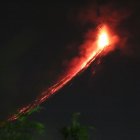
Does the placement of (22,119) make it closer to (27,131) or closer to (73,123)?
(27,131)

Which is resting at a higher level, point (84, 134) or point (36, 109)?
point (36, 109)

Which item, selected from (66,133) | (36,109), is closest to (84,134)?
(66,133)

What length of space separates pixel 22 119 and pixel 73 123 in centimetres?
262

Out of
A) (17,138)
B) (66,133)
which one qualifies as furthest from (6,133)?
(66,133)

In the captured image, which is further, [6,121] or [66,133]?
[6,121]

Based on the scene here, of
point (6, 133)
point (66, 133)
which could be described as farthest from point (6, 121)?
point (66, 133)

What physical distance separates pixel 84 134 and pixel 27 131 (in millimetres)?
3041

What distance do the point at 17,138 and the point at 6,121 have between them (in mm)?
1756

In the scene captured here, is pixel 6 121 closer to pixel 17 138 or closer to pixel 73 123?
pixel 17 138

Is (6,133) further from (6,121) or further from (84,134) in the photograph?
(84,134)

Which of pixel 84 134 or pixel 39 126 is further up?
pixel 39 126

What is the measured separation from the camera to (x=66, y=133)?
84.2 feet

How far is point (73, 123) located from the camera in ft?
85.3

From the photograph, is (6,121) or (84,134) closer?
(84,134)
